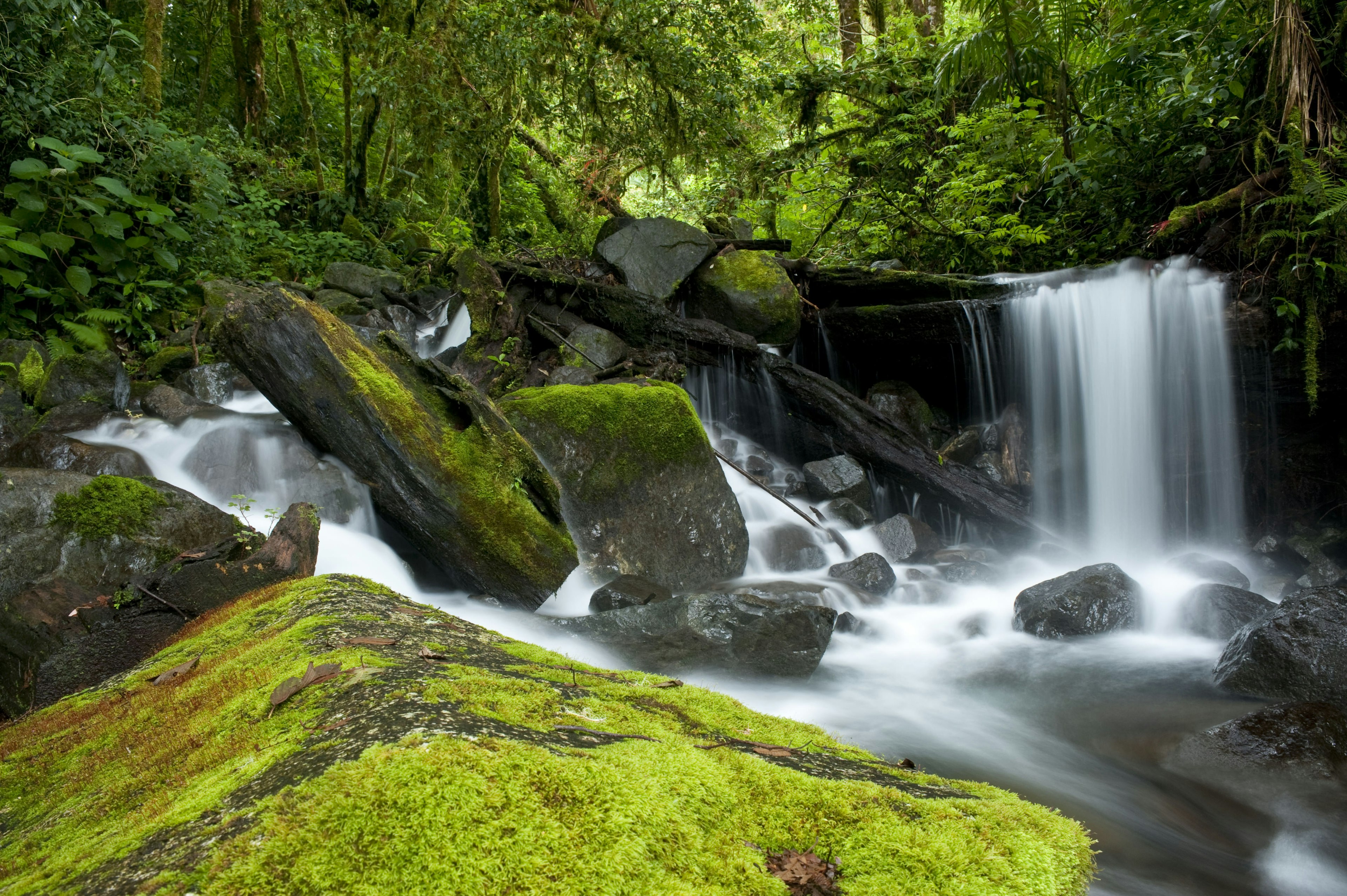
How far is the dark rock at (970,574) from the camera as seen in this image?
7.93 m

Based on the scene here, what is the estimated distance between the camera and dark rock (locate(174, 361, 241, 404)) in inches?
338

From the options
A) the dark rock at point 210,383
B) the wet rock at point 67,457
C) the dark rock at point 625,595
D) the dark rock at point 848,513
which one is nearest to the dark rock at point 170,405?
the dark rock at point 210,383

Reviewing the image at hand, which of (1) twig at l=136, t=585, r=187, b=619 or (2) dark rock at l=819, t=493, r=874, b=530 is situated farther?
(2) dark rock at l=819, t=493, r=874, b=530

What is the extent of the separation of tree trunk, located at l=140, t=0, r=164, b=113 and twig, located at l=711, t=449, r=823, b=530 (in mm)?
9996

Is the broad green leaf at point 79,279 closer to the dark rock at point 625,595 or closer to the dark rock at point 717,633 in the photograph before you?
the dark rock at point 625,595

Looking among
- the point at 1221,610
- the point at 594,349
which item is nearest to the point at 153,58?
the point at 594,349

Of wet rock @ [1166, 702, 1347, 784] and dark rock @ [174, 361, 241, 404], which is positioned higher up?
dark rock @ [174, 361, 241, 404]

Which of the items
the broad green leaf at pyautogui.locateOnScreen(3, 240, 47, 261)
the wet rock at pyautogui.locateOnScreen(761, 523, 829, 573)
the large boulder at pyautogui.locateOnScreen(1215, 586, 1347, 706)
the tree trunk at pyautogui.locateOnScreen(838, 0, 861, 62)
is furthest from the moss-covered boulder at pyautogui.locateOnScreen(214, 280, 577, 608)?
the tree trunk at pyautogui.locateOnScreen(838, 0, 861, 62)

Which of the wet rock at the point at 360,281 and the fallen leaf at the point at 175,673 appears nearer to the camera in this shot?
the fallen leaf at the point at 175,673

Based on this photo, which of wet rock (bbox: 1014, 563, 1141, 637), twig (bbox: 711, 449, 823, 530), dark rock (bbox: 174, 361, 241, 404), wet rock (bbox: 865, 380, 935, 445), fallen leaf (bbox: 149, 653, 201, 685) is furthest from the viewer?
wet rock (bbox: 865, 380, 935, 445)

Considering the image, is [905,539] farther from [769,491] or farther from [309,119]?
[309,119]

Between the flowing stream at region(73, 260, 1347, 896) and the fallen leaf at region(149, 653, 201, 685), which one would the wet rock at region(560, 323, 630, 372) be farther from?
the fallen leaf at region(149, 653, 201, 685)

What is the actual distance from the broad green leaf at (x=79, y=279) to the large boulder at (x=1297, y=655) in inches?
466

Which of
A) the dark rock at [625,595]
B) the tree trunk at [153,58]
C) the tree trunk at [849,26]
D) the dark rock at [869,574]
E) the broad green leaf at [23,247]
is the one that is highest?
the tree trunk at [849,26]
